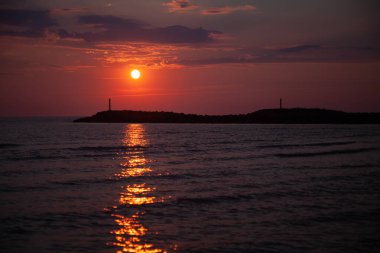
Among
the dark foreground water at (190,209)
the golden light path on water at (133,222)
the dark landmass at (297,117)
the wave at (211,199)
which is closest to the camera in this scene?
the golden light path on water at (133,222)

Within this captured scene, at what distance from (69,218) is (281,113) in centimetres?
16437

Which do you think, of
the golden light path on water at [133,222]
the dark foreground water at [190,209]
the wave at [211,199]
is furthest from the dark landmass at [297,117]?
the wave at [211,199]

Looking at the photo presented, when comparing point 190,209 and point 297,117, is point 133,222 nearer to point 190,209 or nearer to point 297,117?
point 190,209

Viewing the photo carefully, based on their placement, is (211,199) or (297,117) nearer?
(211,199)

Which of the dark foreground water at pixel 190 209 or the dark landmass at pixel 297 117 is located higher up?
the dark landmass at pixel 297 117

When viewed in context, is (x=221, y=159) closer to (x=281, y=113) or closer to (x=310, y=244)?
(x=310, y=244)

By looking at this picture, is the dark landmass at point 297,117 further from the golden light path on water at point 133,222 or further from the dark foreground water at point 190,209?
the golden light path on water at point 133,222

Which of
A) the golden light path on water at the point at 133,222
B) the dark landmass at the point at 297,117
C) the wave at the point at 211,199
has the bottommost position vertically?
the golden light path on water at the point at 133,222

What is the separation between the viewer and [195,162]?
33.7m

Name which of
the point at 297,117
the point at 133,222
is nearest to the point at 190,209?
the point at 133,222

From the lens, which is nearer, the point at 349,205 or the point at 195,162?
the point at 349,205

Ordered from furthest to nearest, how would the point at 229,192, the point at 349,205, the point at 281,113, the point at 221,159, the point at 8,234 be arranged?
the point at 281,113 → the point at 221,159 → the point at 229,192 → the point at 349,205 → the point at 8,234

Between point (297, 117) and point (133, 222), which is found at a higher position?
point (297, 117)

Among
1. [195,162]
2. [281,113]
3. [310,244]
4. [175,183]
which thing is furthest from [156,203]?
[281,113]
